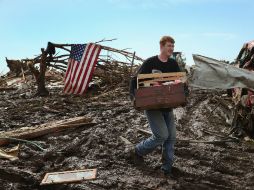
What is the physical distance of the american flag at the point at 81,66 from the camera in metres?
16.3

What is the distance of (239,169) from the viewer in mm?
6809

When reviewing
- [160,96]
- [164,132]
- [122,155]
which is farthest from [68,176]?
[160,96]

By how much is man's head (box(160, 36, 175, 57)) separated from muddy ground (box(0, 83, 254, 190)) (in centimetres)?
179

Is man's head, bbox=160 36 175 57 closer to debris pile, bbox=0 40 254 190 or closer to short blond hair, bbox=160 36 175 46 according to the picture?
short blond hair, bbox=160 36 175 46

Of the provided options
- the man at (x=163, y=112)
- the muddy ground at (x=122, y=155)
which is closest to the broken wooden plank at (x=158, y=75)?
the man at (x=163, y=112)

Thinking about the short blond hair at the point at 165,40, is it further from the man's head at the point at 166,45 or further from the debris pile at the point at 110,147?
the debris pile at the point at 110,147

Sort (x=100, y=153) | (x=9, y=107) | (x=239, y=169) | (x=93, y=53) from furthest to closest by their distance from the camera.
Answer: (x=93, y=53), (x=9, y=107), (x=100, y=153), (x=239, y=169)

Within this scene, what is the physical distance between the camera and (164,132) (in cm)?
616

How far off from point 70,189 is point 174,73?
2.12m

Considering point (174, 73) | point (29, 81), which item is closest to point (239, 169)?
point (174, 73)

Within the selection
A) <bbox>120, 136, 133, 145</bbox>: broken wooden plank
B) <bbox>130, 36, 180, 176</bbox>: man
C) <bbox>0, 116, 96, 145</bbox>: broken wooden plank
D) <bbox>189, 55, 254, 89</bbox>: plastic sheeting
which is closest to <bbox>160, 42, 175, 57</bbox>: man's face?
<bbox>130, 36, 180, 176</bbox>: man

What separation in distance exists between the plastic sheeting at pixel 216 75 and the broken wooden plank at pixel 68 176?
2.09 meters

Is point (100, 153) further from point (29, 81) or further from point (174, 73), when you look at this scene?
point (29, 81)

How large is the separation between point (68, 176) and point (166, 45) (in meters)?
2.36
